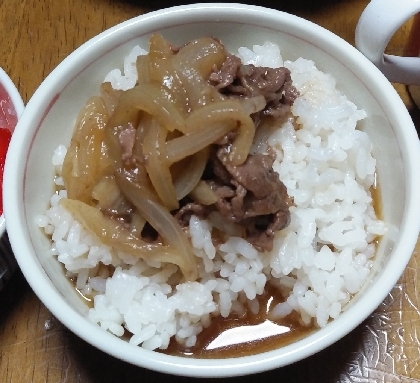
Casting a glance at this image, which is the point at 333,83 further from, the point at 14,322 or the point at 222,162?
the point at 14,322

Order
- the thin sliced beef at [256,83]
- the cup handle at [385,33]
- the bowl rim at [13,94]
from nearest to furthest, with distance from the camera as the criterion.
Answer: the thin sliced beef at [256,83]
the cup handle at [385,33]
the bowl rim at [13,94]

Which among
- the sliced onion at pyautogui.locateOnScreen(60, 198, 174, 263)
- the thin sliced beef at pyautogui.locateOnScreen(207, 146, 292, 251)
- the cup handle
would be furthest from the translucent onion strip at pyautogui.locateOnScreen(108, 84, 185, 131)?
the cup handle

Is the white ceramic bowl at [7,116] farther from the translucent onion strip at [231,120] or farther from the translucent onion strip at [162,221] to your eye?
the translucent onion strip at [231,120]

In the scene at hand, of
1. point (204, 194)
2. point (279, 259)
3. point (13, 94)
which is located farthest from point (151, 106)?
point (13, 94)

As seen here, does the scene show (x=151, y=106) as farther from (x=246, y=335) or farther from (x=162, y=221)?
(x=246, y=335)

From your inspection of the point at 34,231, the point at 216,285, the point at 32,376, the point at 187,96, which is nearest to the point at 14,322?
the point at 32,376

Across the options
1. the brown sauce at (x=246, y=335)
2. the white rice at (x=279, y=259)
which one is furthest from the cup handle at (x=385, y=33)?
the brown sauce at (x=246, y=335)

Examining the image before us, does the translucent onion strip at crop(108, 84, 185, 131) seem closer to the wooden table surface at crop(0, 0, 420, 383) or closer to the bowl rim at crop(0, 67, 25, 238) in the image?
the bowl rim at crop(0, 67, 25, 238)
